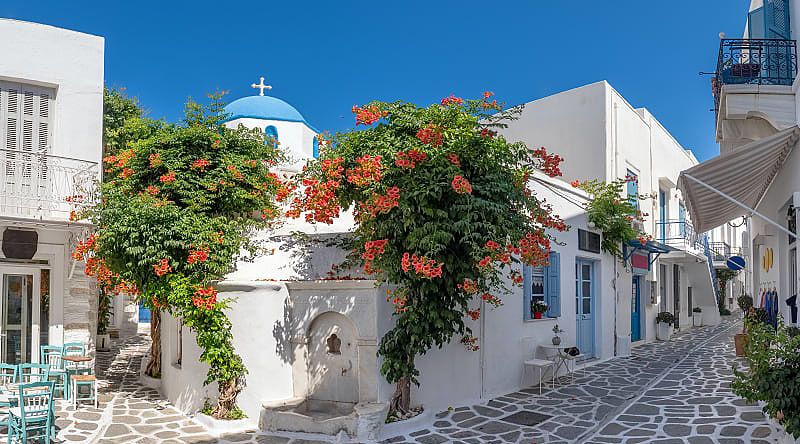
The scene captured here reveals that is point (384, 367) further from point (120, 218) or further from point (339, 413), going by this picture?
point (120, 218)

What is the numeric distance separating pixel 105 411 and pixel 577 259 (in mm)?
9970

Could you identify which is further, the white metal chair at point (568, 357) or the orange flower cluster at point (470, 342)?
the white metal chair at point (568, 357)

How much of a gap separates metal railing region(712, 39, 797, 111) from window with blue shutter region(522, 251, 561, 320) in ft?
15.5

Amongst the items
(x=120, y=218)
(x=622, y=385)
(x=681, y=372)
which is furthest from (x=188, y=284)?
(x=681, y=372)

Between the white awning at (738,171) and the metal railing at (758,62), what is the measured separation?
1168 millimetres

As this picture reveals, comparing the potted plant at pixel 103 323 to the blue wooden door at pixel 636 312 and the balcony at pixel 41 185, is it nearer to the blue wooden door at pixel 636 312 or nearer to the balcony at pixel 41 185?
the balcony at pixel 41 185

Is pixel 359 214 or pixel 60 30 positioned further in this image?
pixel 60 30

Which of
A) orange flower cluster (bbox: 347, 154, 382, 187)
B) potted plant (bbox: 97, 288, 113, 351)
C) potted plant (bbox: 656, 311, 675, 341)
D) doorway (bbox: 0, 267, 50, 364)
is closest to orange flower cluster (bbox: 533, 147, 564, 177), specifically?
orange flower cluster (bbox: 347, 154, 382, 187)

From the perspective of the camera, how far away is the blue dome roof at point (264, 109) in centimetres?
2344

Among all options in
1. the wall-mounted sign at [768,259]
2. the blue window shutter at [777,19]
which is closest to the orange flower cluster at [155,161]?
the blue window shutter at [777,19]

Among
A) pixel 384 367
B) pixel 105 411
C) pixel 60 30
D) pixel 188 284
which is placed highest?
pixel 60 30

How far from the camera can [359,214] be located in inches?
348

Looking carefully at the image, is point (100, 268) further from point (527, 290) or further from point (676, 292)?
point (676, 292)

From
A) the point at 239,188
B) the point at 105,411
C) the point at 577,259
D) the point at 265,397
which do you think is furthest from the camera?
the point at 577,259
